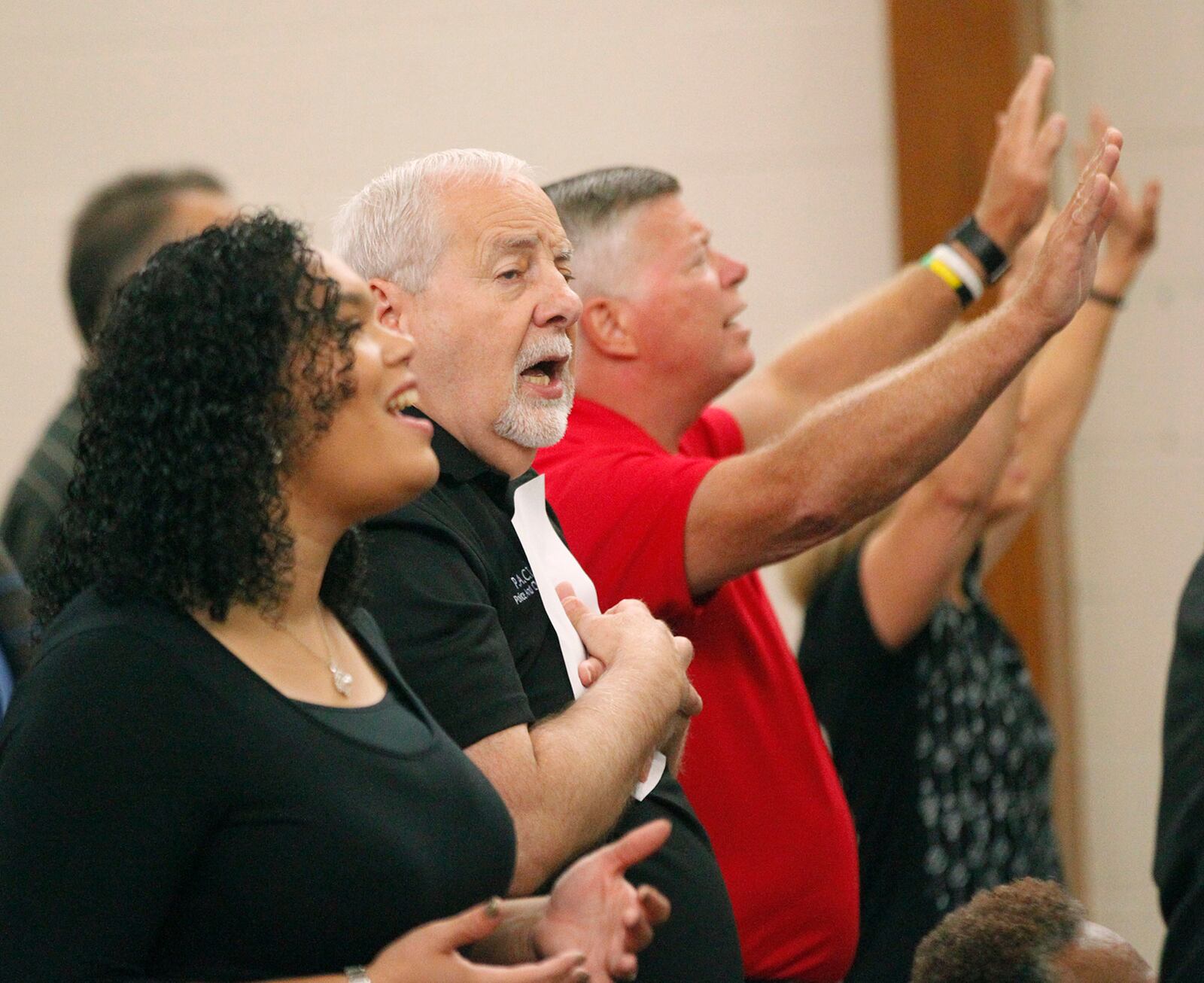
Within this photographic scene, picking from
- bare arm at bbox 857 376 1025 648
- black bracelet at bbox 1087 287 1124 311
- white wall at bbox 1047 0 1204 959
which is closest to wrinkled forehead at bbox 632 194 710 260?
bare arm at bbox 857 376 1025 648

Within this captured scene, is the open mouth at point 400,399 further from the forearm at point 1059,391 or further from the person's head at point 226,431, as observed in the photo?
the forearm at point 1059,391

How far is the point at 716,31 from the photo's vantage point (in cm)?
318

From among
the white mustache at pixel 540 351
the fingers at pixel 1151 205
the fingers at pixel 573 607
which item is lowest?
the fingers at pixel 573 607

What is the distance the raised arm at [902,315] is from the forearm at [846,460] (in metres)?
0.52

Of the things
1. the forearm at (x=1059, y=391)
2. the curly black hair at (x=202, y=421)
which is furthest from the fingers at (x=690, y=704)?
the forearm at (x=1059, y=391)

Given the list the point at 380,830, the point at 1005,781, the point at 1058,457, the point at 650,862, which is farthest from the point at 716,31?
the point at 380,830

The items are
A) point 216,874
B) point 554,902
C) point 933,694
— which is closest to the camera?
point 216,874

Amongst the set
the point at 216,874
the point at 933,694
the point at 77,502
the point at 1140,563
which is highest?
the point at 77,502

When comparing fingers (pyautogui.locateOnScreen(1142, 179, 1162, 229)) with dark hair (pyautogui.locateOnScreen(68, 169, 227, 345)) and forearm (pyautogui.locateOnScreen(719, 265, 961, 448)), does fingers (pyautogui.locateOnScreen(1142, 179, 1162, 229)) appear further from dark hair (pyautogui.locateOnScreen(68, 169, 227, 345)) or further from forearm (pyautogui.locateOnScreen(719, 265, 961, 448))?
dark hair (pyautogui.locateOnScreen(68, 169, 227, 345))

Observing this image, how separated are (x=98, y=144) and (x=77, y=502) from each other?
2384mm

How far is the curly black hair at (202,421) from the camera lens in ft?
3.40

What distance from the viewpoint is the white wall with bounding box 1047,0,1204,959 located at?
3178mm

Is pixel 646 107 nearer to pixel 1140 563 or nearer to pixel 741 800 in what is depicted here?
pixel 1140 563

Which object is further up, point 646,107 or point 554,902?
point 646,107
